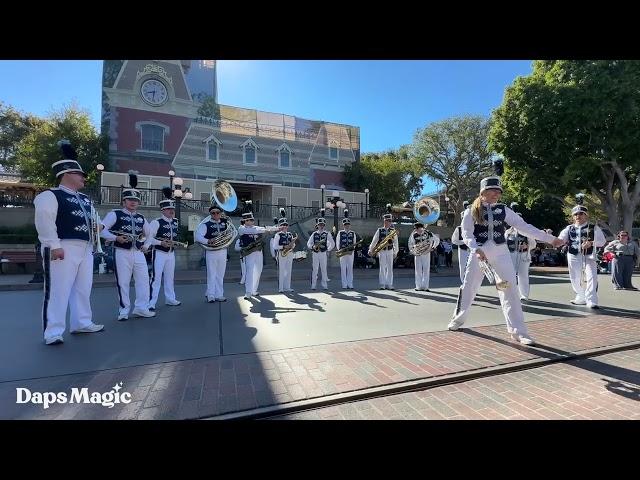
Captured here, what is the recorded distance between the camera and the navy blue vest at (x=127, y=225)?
603 cm

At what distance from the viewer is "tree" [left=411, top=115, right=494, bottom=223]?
2988 centimetres

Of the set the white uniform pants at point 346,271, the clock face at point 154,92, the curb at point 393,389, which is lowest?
the curb at point 393,389

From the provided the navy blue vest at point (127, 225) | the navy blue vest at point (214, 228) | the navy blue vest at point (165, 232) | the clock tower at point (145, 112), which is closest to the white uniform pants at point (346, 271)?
the navy blue vest at point (214, 228)

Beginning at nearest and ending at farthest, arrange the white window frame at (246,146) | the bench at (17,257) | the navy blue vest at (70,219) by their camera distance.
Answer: the navy blue vest at (70,219)
the bench at (17,257)
the white window frame at (246,146)

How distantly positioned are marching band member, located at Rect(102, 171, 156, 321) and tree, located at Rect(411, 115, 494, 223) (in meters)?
29.2

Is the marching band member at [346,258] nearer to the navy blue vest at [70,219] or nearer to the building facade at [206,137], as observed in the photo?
the navy blue vest at [70,219]

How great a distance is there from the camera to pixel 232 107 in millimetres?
30594

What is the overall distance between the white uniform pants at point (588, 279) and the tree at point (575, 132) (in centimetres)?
1299

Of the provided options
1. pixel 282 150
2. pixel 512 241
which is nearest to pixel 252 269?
pixel 512 241

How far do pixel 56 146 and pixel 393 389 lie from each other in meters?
27.4

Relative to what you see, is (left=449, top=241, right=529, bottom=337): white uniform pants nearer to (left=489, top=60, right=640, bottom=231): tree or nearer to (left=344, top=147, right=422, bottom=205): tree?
(left=489, top=60, right=640, bottom=231): tree

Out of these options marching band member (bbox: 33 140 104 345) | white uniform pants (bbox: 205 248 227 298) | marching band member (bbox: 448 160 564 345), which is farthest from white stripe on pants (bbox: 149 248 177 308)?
marching band member (bbox: 448 160 564 345)
